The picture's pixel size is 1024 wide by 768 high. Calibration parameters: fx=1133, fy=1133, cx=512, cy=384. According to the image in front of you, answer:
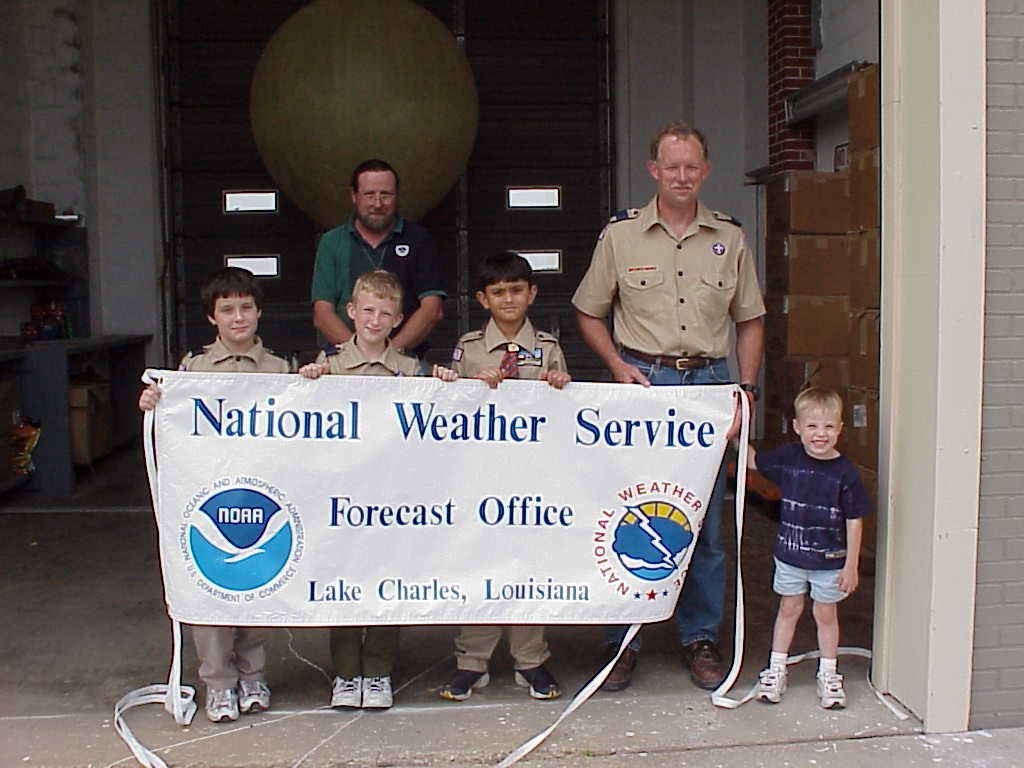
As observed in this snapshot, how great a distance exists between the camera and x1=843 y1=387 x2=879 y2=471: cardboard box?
5.30 metres

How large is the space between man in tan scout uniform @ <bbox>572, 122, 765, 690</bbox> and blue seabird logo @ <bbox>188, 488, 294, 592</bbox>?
1.11m

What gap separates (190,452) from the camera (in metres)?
3.14

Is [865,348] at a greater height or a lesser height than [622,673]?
greater

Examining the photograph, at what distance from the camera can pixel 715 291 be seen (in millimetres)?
3479

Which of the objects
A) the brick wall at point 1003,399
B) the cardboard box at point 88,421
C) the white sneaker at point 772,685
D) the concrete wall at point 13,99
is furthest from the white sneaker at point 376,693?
the concrete wall at point 13,99

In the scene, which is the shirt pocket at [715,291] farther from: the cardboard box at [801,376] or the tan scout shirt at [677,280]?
the cardboard box at [801,376]

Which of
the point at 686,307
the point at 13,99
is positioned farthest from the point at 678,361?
the point at 13,99

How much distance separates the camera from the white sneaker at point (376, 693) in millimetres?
3324

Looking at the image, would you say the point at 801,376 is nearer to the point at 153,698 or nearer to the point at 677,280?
the point at 677,280

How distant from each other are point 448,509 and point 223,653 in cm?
77

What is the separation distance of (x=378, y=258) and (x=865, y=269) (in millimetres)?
2461

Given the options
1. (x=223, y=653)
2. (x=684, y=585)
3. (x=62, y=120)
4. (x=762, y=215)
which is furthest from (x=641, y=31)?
(x=223, y=653)

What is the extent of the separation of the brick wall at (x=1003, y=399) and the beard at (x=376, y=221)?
196cm

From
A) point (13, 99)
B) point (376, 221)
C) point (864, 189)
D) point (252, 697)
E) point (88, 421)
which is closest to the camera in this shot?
point (252, 697)
